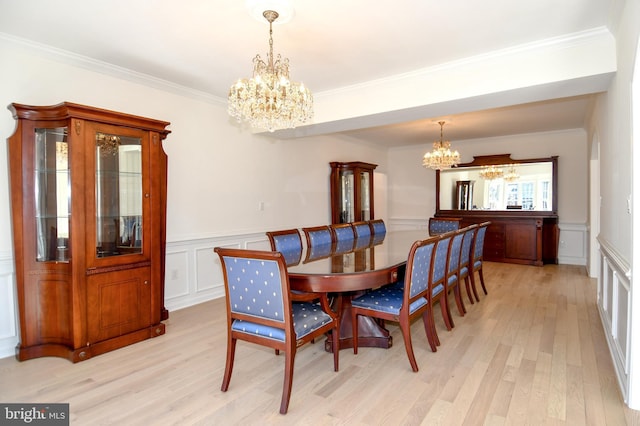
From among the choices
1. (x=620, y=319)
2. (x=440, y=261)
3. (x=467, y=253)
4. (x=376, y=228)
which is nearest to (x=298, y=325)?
(x=440, y=261)

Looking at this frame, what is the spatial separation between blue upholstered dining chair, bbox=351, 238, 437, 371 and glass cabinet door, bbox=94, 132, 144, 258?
2008mm

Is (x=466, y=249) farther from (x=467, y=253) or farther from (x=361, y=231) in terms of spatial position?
(x=361, y=231)

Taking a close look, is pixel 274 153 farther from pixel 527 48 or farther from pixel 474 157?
pixel 474 157

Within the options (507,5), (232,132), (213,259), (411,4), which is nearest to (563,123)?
(507,5)

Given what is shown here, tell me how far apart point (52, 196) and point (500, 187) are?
7.01 metres

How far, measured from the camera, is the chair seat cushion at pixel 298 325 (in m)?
2.09

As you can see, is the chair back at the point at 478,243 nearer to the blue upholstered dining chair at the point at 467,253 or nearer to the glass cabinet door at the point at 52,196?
the blue upholstered dining chair at the point at 467,253

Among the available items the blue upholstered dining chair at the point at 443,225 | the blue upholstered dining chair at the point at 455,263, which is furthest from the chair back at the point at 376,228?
the blue upholstered dining chair at the point at 455,263

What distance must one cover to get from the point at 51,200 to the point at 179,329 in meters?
1.57

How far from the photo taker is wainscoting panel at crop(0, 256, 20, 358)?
9.01ft

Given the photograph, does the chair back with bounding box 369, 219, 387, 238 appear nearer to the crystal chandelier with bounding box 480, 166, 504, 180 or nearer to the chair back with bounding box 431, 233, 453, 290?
A: the chair back with bounding box 431, 233, 453, 290

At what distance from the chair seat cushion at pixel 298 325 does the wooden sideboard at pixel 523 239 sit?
210 inches

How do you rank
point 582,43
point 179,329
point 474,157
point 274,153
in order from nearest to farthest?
point 582,43, point 179,329, point 274,153, point 474,157

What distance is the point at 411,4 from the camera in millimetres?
2309
